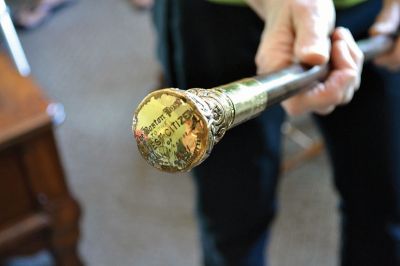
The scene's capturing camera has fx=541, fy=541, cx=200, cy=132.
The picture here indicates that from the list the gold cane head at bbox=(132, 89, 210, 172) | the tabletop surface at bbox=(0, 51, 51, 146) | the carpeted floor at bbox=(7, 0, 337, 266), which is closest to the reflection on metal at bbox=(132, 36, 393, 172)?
the gold cane head at bbox=(132, 89, 210, 172)

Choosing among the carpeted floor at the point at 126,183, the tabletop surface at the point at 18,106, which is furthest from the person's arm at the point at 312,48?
the carpeted floor at the point at 126,183

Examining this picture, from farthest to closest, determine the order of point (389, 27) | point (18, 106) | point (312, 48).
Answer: point (18, 106) → point (389, 27) → point (312, 48)


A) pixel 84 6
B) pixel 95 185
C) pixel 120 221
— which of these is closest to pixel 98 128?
pixel 95 185

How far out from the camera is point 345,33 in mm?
557

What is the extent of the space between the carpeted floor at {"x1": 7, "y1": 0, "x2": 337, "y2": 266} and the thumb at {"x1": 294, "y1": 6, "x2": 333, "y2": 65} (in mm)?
794

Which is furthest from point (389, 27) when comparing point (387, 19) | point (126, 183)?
point (126, 183)

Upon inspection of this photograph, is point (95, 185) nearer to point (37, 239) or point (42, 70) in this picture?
point (37, 239)

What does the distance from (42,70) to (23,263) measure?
0.85 m

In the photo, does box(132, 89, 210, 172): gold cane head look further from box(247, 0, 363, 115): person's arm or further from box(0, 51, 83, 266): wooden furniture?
box(0, 51, 83, 266): wooden furniture

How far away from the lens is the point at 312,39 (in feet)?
1.74

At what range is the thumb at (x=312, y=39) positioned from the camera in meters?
0.51

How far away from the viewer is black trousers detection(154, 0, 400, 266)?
2.26ft

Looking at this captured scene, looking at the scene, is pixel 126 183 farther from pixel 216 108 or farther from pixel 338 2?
pixel 216 108

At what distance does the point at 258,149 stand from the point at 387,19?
24 cm
